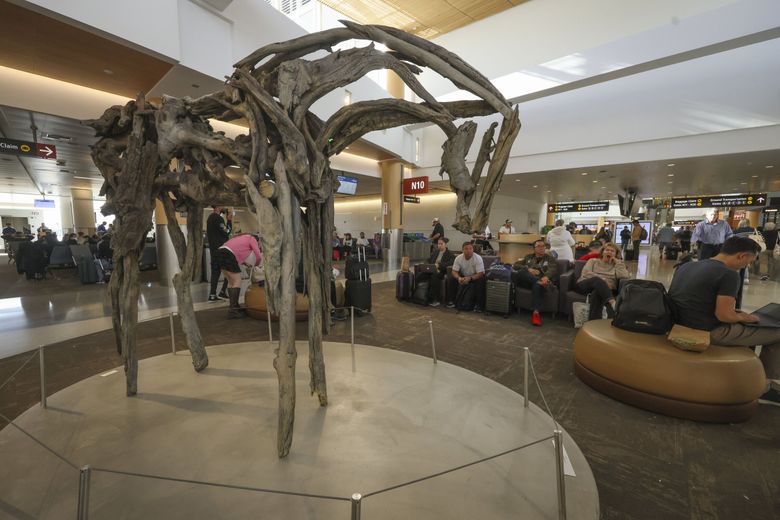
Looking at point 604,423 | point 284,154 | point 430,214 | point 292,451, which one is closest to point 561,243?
point 604,423

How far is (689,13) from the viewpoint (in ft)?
23.6

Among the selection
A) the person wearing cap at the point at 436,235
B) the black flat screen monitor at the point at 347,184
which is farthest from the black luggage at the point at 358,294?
the black flat screen monitor at the point at 347,184

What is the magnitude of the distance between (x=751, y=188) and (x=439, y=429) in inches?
794

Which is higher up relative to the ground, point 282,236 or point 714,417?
point 282,236

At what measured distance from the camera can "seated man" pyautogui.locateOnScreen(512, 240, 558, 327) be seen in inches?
218

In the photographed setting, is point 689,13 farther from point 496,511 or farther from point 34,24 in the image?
point 34,24

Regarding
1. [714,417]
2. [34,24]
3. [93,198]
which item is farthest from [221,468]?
[93,198]

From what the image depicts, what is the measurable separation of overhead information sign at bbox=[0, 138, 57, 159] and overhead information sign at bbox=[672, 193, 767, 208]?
2579 cm

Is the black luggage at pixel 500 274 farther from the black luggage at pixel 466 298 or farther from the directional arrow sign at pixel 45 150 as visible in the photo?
the directional arrow sign at pixel 45 150

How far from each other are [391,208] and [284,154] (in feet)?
39.3

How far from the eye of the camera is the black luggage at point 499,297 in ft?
18.7

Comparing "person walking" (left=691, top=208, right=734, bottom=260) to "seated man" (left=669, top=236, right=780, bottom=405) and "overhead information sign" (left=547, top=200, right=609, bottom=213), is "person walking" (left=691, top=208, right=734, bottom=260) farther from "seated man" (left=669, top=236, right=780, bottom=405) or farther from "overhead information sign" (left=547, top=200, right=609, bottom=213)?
"overhead information sign" (left=547, top=200, right=609, bottom=213)

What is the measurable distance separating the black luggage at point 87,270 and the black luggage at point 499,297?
392 inches

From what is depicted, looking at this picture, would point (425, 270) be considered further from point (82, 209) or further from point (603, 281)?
point (82, 209)
